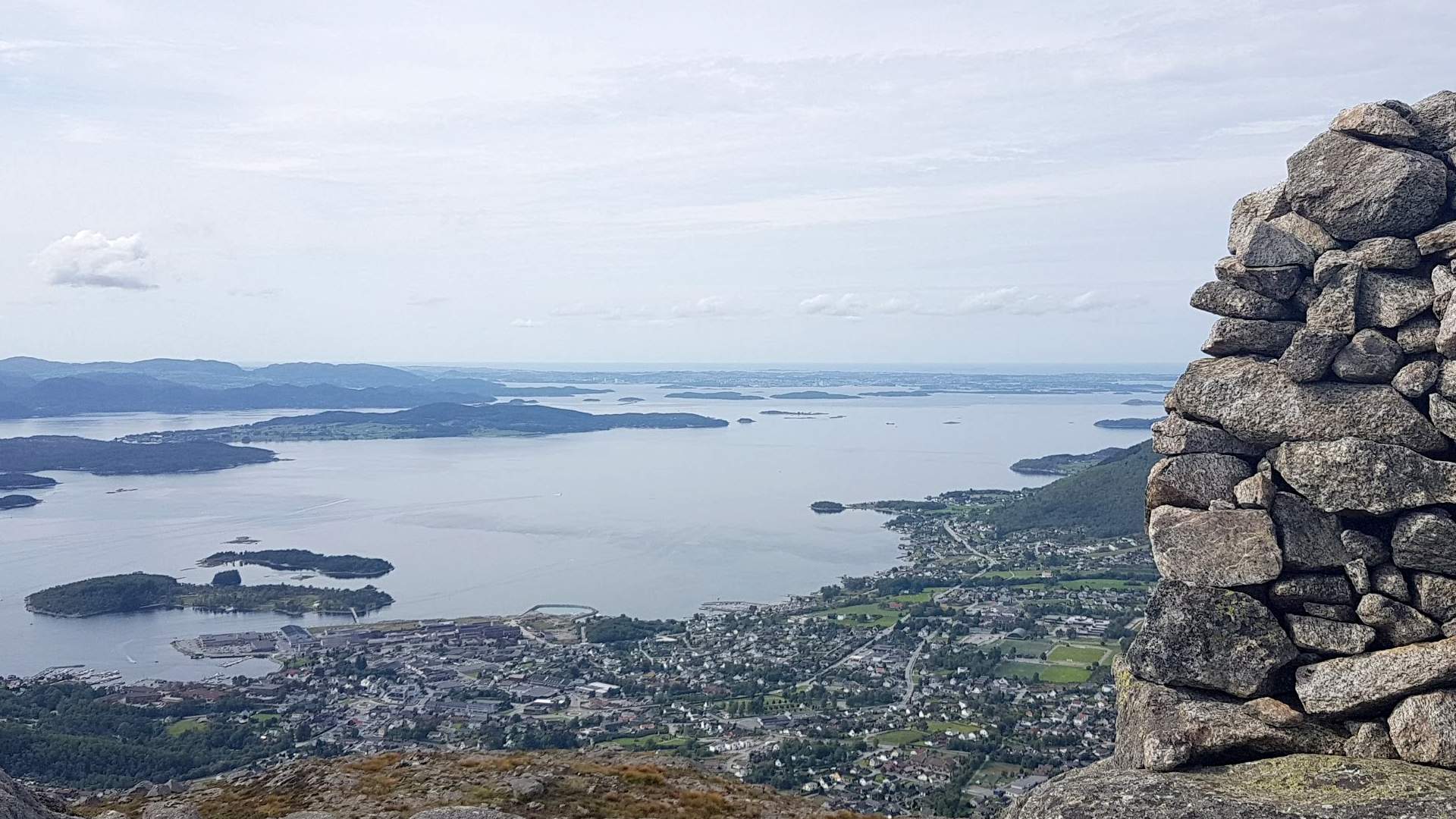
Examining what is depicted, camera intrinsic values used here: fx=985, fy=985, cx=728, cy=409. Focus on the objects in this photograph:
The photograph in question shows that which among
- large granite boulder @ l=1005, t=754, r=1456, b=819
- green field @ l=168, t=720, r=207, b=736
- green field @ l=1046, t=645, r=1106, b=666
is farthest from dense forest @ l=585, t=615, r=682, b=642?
large granite boulder @ l=1005, t=754, r=1456, b=819

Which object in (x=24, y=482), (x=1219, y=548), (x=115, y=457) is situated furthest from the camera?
(x=115, y=457)

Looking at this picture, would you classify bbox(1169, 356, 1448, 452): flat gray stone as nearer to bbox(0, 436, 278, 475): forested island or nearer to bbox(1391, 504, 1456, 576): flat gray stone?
bbox(1391, 504, 1456, 576): flat gray stone

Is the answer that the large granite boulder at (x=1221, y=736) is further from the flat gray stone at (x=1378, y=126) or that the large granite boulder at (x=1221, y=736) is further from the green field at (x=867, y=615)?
the green field at (x=867, y=615)

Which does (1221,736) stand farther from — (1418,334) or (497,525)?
(497,525)

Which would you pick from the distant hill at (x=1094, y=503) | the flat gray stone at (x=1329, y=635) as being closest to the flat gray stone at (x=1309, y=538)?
the flat gray stone at (x=1329, y=635)

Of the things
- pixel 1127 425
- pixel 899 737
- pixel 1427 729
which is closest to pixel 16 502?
pixel 899 737

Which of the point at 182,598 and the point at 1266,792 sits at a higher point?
the point at 1266,792
